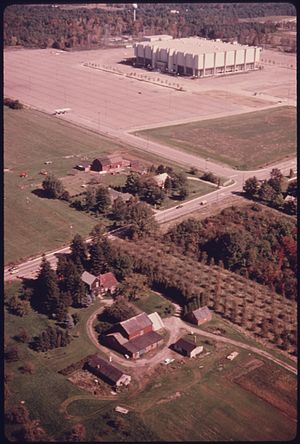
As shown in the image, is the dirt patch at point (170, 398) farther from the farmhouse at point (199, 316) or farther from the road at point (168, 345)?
the farmhouse at point (199, 316)

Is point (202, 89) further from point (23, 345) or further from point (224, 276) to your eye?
point (23, 345)

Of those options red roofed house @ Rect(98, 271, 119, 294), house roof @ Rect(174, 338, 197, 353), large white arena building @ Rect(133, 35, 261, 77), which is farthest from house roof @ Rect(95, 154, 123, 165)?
large white arena building @ Rect(133, 35, 261, 77)

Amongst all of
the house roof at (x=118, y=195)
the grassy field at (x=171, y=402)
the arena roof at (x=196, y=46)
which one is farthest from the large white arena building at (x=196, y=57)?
the grassy field at (x=171, y=402)

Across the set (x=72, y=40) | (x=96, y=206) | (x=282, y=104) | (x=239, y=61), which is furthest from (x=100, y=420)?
(x=72, y=40)

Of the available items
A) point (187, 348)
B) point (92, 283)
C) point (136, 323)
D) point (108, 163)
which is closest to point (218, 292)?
point (187, 348)

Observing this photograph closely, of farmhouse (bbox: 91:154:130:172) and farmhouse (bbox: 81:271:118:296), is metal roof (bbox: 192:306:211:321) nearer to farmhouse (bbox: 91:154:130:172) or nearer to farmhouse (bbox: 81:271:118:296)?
farmhouse (bbox: 81:271:118:296)

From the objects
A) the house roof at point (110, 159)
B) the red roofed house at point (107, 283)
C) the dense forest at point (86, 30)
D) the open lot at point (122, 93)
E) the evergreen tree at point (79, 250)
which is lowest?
the red roofed house at point (107, 283)
